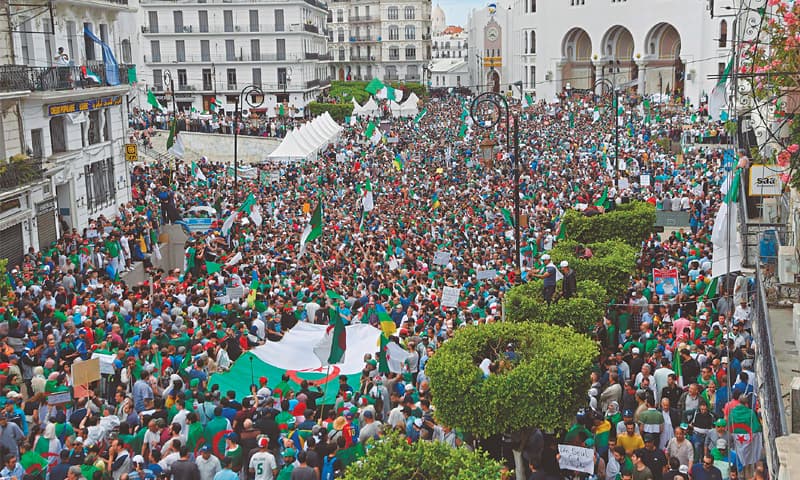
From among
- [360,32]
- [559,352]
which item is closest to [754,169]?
[559,352]

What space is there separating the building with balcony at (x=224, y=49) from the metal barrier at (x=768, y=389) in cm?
5442

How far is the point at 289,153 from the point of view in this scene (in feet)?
115

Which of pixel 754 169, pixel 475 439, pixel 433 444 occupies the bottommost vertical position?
pixel 475 439

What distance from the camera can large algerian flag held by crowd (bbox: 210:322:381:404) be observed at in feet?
44.1

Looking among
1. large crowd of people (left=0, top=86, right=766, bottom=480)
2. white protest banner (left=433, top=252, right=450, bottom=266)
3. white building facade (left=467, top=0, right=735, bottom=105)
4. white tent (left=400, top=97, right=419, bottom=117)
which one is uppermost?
white building facade (left=467, top=0, right=735, bottom=105)

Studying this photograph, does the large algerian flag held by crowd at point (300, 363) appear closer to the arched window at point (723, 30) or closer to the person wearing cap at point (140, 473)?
the person wearing cap at point (140, 473)

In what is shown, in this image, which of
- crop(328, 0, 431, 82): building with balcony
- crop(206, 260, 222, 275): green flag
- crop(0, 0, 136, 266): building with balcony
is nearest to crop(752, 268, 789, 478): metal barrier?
crop(206, 260, 222, 275): green flag

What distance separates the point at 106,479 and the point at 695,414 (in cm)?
698

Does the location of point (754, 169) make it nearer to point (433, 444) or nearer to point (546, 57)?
point (433, 444)

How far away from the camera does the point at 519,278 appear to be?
58.6ft

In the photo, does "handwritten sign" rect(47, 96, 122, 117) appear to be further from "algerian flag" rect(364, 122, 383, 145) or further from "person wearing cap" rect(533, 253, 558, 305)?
"person wearing cap" rect(533, 253, 558, 305)

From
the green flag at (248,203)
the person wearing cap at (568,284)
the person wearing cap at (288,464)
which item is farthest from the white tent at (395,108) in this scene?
the person wearing cap at (288,464)

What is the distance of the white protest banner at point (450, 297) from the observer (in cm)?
1652

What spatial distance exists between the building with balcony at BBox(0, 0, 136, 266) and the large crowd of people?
1155mm
